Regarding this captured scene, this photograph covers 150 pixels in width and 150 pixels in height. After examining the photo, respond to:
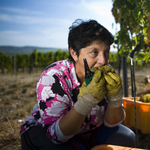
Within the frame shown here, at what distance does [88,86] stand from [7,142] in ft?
5.04

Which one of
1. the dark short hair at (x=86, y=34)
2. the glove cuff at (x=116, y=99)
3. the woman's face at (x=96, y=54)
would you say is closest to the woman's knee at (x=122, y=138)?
the glove cuff at (x=116, y=99)

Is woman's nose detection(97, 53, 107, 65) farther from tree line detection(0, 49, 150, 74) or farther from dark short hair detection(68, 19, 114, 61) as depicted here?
tree line detection(0, 49, 150, 74)

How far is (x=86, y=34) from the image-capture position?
1299 millimetres

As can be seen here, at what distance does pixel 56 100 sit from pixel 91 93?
36 cm

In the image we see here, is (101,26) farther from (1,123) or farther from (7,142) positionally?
(1,123)

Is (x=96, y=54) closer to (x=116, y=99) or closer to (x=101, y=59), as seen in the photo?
(x=101, y=59)

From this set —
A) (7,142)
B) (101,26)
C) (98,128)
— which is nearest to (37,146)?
(98,128)

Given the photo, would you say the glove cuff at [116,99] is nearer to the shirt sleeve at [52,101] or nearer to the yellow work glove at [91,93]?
the yellow work glove at [91,93]

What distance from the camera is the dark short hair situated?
1288mm

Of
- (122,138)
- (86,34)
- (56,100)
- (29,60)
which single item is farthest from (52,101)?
(29,60)

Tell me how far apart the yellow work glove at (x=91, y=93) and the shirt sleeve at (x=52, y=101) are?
0.24m

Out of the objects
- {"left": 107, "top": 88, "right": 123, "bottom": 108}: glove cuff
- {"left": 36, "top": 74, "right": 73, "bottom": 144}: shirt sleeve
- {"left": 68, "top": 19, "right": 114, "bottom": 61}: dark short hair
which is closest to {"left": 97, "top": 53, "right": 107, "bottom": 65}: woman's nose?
{"left": 68, "top": 19, "right": 114, "bottom": 61}: dark short hair

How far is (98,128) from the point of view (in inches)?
61.8

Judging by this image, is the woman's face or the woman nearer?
the woman
